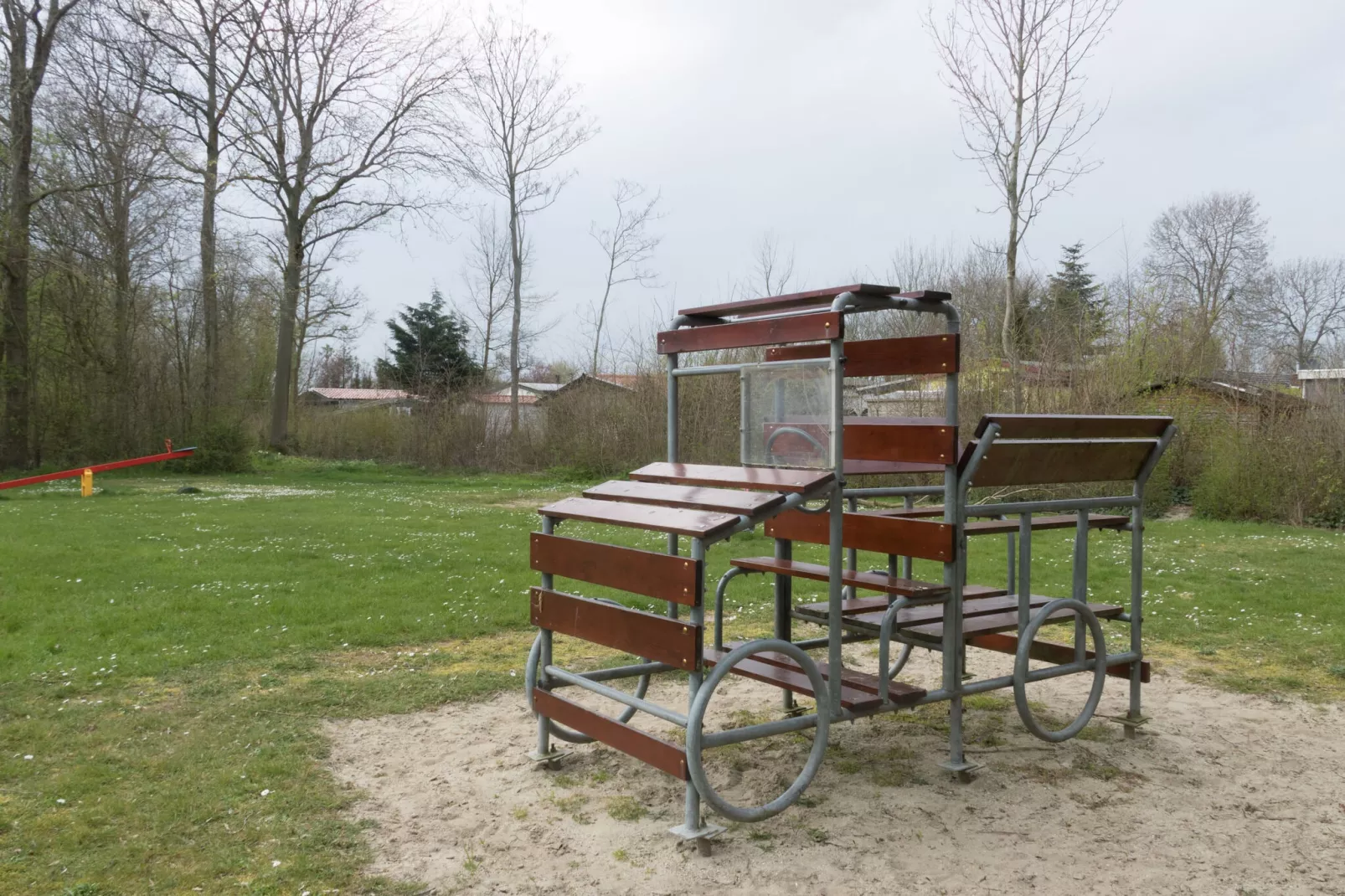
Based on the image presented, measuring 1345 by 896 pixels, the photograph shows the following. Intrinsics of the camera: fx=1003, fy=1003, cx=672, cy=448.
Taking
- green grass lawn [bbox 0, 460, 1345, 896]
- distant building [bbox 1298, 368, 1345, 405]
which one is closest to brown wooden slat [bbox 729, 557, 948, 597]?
green grass lawn [bbox 0, 460, 1345, 896]

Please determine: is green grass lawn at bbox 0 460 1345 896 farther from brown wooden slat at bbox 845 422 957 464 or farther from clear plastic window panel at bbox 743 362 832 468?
brown wooden slat at bbox 845 422 957 464

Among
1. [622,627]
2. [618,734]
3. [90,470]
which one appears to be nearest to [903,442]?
[622,627]

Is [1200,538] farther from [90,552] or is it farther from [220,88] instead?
[220,88]

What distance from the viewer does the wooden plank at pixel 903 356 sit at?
3969 millimetres

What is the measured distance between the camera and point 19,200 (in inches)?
784

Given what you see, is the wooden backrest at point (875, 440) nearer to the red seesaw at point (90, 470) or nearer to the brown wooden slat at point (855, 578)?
the brown wooden slat at point (855, 578)

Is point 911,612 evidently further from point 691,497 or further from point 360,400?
point 360,400

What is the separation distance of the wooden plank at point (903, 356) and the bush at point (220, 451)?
2078cm

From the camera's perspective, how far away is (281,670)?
19.3 feet

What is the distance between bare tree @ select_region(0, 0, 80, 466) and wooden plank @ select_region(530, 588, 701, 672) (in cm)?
1977

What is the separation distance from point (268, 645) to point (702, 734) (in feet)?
13.2

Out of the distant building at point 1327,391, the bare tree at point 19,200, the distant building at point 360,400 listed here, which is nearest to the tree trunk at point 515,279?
the distant building at point 360,400

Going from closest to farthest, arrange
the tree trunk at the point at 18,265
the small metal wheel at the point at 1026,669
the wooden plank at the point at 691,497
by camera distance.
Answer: the wooden plank at the point at 691,497 < the small metal wheel at the point at 1026,669 < the tree trunk at the point at 18,265

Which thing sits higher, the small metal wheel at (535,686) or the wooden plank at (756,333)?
the wooden plank at (756,333)
